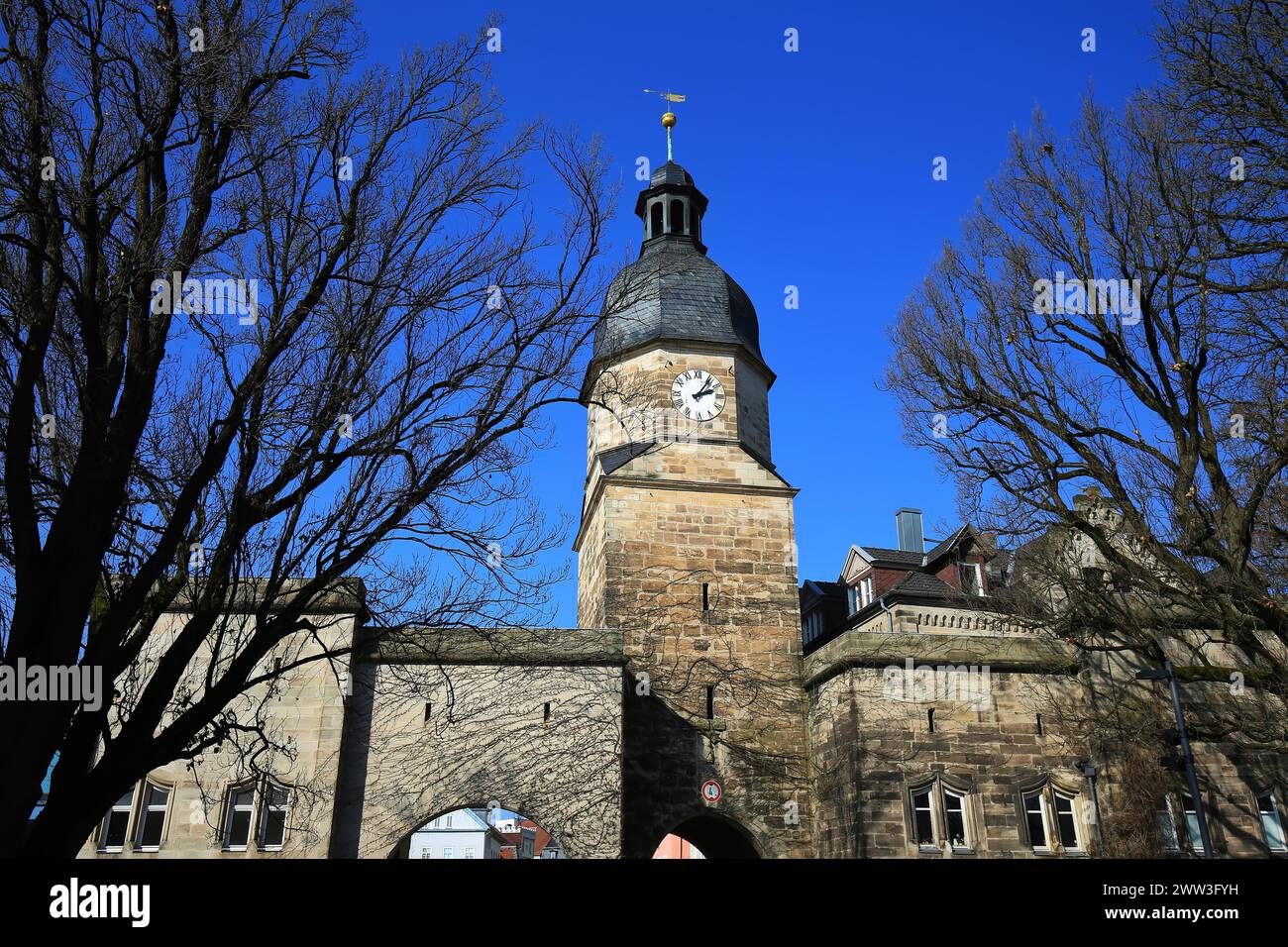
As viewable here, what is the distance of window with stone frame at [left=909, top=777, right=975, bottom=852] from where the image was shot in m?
15.2

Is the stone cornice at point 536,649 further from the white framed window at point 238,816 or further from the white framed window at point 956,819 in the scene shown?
the white framed window at point 956,819

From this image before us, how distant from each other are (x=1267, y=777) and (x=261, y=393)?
16.9m

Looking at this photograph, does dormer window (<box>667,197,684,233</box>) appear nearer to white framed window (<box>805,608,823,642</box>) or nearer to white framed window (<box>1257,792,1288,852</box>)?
white framed window (<box>805,608,823,642</box>)

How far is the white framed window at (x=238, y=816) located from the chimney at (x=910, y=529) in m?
21.7

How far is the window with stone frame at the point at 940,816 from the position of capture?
49.9ft

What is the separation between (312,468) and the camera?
7184 millimetres

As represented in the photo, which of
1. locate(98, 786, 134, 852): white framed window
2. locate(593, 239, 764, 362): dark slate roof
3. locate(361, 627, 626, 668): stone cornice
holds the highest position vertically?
locate(593, 239, 764, 362): dark slate roof

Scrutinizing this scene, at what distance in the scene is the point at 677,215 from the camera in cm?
2236

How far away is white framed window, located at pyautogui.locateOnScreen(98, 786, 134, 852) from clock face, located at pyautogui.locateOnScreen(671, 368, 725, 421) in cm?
1132

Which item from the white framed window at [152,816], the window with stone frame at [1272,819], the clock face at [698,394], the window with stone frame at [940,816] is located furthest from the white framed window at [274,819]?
the window with stone frame at [1272,819]

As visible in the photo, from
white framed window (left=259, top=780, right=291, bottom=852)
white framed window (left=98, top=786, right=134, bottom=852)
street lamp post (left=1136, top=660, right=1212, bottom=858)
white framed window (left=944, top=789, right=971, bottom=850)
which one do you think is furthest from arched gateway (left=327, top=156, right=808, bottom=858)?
street lamp post (left=1136, top=660, right=1212, bottom=858)

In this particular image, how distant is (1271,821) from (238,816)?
16239 millimetres
